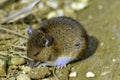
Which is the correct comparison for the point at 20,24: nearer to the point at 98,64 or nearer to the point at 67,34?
the point at 67,34

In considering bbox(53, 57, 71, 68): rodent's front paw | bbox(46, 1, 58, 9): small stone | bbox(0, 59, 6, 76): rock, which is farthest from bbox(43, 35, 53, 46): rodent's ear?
bbox(46, 1, 58, 9): small stone

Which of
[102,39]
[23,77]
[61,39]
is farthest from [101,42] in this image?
[23,77]

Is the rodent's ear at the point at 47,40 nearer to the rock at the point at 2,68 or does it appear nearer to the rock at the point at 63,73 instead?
the rock at the point at 63,73

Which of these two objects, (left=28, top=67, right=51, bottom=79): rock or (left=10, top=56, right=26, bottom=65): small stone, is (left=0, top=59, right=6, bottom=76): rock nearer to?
(left=10, top=56, right=26, bottom=65): small stone

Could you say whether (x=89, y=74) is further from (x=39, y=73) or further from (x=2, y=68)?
(x=2, y=68)

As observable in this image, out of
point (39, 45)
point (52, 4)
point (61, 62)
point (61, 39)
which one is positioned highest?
point (52, 4)

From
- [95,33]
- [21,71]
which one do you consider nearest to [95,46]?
[95,33]
